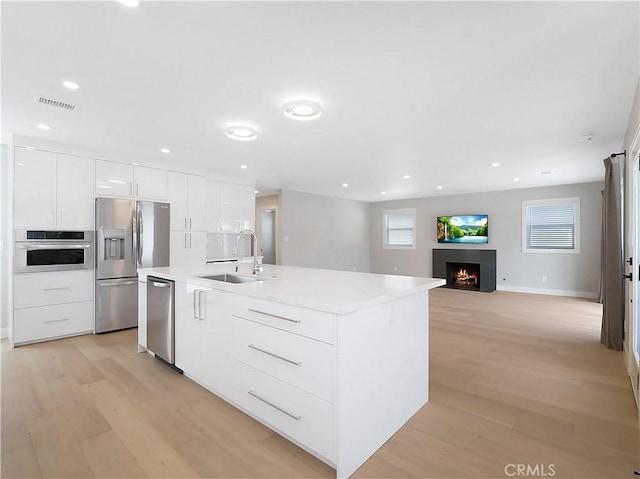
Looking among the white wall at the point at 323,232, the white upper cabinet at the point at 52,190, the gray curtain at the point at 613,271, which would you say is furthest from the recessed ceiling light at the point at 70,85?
the gray curtain at the point at 613,271

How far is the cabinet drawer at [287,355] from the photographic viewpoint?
158cm

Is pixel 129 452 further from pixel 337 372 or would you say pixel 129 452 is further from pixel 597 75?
pixel 597 75

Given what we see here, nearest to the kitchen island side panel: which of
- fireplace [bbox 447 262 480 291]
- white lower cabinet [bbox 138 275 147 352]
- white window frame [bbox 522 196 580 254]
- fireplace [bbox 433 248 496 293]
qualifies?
white lower cabinet [bbox 138 275 147 352]

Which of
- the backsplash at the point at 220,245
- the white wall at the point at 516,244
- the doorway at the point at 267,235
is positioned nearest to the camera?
the backsplash at the point at 220,245

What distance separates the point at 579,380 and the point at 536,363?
0.37 m

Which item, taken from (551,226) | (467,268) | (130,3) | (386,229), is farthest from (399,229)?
(130,3)

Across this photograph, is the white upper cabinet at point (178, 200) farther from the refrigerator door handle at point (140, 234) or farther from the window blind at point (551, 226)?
the window blind at point (551, 226)

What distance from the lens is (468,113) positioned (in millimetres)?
2869

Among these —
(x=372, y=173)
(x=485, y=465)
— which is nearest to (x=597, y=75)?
(x=485, y=465)

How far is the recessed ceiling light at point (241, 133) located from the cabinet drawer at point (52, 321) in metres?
2.85

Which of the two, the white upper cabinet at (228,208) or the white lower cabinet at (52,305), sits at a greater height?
the white upper cabinet at (228,208)

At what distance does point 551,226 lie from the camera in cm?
681

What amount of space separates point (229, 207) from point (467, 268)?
19.1ft

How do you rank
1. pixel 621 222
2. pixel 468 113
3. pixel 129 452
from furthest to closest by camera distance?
pixel 621 222
pixel 468 113
pixel 129 452
